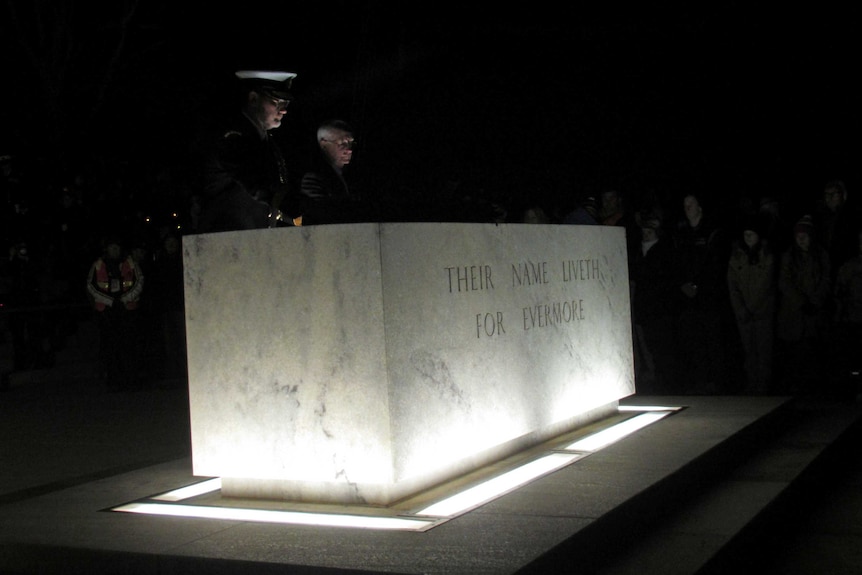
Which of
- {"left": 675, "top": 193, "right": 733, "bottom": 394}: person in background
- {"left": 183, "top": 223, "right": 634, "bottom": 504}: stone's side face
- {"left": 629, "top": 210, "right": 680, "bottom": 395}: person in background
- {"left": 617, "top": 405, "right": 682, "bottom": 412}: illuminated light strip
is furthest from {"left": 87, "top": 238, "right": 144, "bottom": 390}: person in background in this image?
{"left": 183, "top": 223, "right": 634, "bottom": 504}: stone's side face

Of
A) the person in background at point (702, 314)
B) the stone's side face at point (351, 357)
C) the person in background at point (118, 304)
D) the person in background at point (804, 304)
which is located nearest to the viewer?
the stone's side face at point (351, 357)

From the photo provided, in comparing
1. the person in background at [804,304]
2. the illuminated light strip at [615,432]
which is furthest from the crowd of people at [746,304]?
the illuminated light strip at [615,432]

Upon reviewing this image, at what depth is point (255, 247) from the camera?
5551 mm

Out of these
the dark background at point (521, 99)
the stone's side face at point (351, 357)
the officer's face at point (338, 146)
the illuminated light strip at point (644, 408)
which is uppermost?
the dark background at point (521, 99)

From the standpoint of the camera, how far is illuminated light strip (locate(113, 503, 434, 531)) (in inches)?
197

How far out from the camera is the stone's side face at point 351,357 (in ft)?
17.3

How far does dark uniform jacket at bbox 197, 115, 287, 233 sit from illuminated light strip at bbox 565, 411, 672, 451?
2.34 meters

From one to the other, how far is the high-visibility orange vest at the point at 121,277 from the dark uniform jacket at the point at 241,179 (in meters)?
7.95

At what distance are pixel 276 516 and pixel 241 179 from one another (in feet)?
6.01

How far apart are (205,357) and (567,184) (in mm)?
13802

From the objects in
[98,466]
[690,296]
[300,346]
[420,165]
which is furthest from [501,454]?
[420,165]

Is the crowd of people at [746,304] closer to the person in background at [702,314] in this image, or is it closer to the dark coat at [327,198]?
the person in background at [702,314]

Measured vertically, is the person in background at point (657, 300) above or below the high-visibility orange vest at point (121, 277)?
below

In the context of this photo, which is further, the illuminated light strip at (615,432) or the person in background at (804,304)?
the person in background at (804,304)
